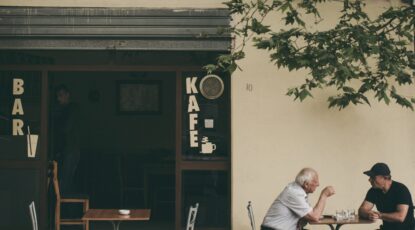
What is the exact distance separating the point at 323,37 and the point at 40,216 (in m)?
5.15

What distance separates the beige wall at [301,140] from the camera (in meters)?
11.1

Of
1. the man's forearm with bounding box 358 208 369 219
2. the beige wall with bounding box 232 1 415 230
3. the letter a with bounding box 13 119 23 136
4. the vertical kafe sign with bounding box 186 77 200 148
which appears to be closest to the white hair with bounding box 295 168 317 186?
the man's forearm with bounding box 358 208 369 219

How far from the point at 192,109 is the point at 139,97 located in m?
4.22

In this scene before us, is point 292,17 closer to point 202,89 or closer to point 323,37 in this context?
point 323,37

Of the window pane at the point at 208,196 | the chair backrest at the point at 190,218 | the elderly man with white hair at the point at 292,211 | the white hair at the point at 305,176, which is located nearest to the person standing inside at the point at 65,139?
the window pane at the point at 208,196

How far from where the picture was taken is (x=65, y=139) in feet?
39.9

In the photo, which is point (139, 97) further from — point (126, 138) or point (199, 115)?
point (199, 115)

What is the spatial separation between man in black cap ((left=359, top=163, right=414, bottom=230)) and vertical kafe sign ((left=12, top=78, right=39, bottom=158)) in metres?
5.13

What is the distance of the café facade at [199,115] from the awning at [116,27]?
14 mm

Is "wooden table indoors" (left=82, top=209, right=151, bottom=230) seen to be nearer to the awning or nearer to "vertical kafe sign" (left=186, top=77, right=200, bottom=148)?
"vertical kafe sign" (left=186, top=77, right=200, bottom=148)

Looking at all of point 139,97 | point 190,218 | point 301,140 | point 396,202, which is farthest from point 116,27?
point 396,202

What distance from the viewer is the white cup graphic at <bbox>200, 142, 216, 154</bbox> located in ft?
37.5

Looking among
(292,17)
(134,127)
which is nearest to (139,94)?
(134,127)

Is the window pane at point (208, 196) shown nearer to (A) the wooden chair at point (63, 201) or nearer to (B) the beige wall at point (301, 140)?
(B) the beige wall at point (301, 140)
